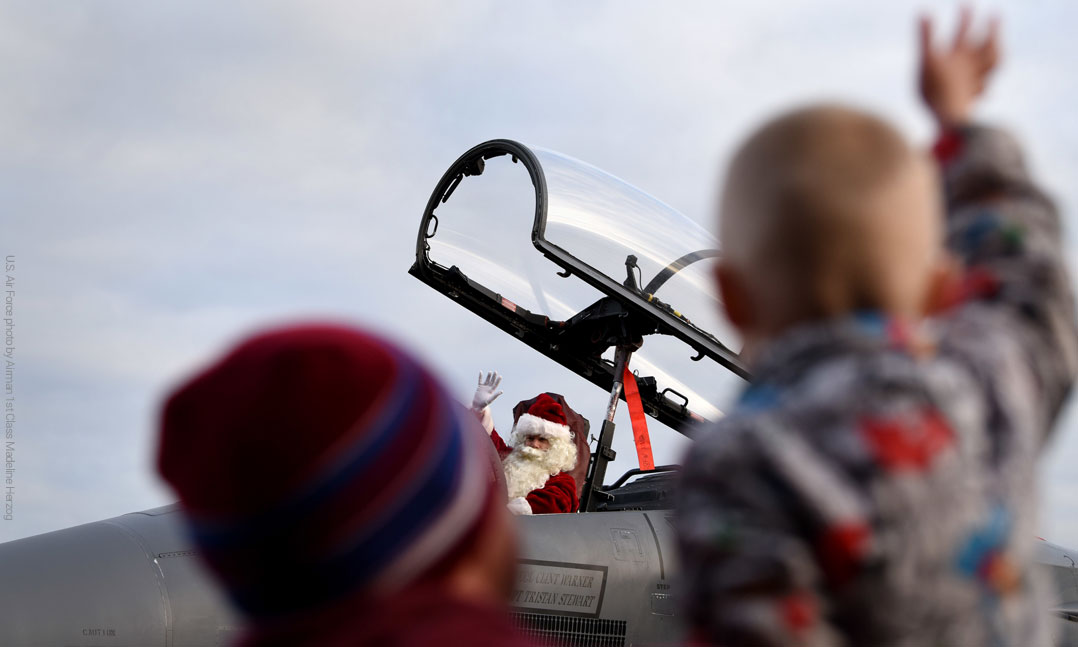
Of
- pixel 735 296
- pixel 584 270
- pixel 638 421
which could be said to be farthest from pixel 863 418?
pixel 638 421

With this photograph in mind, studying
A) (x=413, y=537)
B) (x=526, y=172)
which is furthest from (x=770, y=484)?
(x=526, y=172)

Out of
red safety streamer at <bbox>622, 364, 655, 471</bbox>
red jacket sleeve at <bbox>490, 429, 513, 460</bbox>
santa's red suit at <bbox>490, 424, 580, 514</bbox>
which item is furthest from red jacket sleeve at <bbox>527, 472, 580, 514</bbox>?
red jacket sleeve at <bbox>490, 429, 513, 460</bbox>

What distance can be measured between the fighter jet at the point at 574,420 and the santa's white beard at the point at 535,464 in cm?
17

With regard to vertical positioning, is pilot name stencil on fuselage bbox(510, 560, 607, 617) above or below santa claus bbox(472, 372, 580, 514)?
below

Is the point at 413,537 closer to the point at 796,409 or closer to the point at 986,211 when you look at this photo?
the point at 796,409

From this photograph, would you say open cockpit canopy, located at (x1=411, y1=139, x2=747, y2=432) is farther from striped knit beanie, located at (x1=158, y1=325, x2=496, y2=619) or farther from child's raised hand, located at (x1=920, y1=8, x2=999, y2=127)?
striped knit beanie, located at (x1=158, y1=325, x2=496, y2=619)

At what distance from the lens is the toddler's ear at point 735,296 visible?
3.46 ft

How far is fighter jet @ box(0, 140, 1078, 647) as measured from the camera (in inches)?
129

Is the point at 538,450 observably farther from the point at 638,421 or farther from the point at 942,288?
the point at 942,288

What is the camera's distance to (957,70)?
1.25m

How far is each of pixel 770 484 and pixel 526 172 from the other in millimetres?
5408

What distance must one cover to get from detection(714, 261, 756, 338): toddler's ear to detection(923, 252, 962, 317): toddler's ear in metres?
0.19

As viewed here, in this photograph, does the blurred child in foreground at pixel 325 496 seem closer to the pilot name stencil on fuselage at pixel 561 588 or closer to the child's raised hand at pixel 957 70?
the child's raised hand at pixel 957 70

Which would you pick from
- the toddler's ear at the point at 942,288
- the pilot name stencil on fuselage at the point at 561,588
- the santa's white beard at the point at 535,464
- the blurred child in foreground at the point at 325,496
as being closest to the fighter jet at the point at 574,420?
the pilot name stencil on fuselage at the point at 561,588
